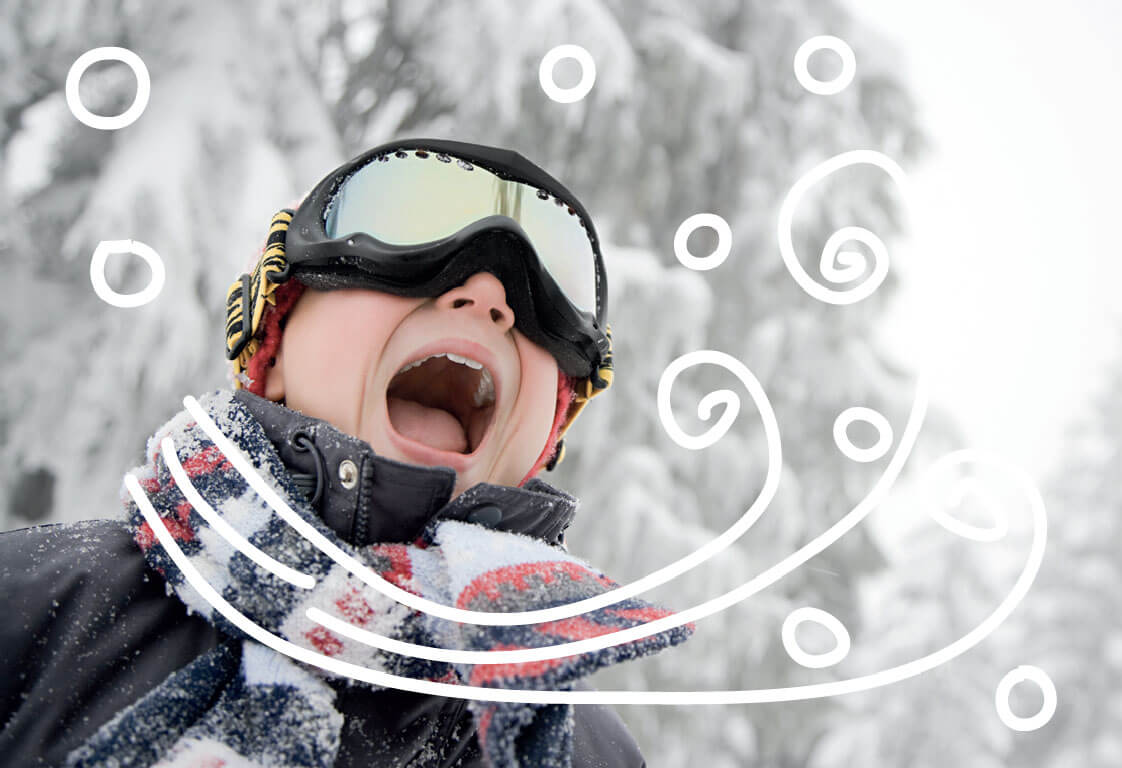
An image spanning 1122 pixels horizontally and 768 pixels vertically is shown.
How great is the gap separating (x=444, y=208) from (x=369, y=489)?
0.40 m

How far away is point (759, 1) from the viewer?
477cm

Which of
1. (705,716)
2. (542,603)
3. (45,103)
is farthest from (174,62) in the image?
(705,716)

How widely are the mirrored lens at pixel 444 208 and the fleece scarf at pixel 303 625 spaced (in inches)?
11.9

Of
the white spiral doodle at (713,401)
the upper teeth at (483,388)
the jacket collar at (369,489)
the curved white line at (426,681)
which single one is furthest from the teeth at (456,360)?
the curved white line at (426,681)

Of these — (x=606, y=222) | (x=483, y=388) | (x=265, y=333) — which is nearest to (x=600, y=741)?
(x=483, y=388)

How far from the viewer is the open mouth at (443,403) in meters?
1.16

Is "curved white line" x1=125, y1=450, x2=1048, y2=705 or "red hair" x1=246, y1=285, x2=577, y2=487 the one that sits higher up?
A: "red hair" x1=246, y1=285, x2=577, y2=487

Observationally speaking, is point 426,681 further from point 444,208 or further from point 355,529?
point 444,208

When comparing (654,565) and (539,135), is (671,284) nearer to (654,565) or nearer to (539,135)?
(539,135)

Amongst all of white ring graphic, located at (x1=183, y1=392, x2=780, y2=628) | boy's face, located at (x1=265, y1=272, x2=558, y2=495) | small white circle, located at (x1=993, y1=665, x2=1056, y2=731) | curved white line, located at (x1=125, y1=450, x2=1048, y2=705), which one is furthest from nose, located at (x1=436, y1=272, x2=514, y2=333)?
small white circle, located at (x1=993, y1=665, x2=1056, y2=731)

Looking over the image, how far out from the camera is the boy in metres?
0.80

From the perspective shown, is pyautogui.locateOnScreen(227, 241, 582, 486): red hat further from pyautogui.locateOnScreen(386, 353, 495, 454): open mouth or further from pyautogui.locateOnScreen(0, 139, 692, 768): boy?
pyautogui.locateOnScreen(386, 353, 495, 454): open mouth

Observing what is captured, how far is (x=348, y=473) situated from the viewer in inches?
37.5

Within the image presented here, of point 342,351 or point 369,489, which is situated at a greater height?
point 342,351
